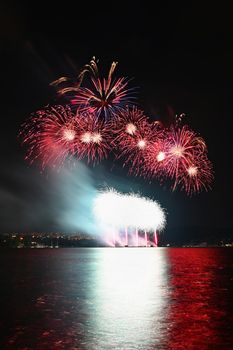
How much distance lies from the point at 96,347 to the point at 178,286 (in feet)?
113

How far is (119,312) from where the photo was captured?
1400 inches

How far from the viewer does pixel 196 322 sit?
30594 mm

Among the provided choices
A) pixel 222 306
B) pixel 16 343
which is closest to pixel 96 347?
pixel 16 343

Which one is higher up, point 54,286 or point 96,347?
point 54,286

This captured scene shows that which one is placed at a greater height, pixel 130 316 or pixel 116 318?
pixel 130 316

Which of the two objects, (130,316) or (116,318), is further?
(130,316)

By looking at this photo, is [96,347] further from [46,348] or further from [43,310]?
[43,310]

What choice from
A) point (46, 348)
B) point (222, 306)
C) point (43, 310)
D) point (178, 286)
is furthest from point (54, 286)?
point (46, 348)

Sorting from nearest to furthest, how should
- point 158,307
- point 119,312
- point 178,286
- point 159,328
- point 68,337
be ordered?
point 68,337, point 159,328, point 119,312, point 158,307, point 178,286

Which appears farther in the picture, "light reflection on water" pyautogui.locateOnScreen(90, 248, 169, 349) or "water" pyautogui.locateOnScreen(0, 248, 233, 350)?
"light reflection on water" pyautogui.locateOnScreen(90, 248, 169, 349)

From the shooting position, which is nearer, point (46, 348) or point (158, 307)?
point (46, 348)

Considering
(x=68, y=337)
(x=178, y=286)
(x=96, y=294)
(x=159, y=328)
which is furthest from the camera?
(x=178, y=286)

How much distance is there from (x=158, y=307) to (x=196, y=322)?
317 inches

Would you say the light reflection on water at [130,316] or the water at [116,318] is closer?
the water at [116,318]
